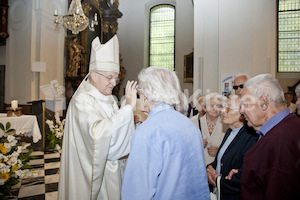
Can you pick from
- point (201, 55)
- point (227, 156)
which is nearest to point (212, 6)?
point (201, 55)

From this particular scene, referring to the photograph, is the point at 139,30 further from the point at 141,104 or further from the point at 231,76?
the point at 141,104

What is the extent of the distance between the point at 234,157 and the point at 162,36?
10.0 m

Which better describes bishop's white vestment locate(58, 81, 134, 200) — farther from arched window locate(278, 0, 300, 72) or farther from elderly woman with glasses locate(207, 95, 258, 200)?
arched window locate(278, 0, 300, 72)

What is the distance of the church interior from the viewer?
5.54m

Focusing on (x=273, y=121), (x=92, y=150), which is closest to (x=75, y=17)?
(x=92, y=150)

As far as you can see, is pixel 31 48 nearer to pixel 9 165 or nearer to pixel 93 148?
pixel 9 165

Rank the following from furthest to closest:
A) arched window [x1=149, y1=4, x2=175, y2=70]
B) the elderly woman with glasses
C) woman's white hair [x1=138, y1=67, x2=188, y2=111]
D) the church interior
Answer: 1. arched window [x1=149, y1=4, x2=175, y2=70]
2. the church interior
3. the elderly woman with glasses
4. woman's white hair [x1=138, y1=67, x2=188, y2=111]

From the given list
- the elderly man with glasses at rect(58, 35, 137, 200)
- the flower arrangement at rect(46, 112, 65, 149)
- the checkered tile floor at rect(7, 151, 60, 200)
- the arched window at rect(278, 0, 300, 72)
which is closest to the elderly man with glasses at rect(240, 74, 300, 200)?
the elderly man with glasses at rect(58, 35, 137, 200)

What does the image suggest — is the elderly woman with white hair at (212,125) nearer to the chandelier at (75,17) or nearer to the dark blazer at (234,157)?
the dark blazer at (234,157)

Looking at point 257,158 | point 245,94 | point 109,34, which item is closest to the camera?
point 257,158

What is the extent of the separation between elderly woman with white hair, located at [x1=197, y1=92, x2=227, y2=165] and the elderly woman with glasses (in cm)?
60

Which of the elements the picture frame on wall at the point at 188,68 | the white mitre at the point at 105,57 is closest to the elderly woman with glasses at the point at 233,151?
the white mitre at the point at 105,57

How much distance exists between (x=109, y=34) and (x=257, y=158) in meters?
8.90

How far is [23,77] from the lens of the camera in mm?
7617
